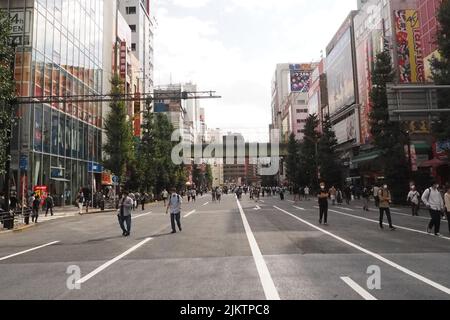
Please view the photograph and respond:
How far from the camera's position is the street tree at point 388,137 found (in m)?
33.9

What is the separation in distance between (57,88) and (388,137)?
28.2m

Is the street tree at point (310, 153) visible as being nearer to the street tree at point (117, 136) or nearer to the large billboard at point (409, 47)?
the large billboard at point (409, 47)

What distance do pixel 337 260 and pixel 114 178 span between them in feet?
109

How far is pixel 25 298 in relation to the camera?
21.6ft

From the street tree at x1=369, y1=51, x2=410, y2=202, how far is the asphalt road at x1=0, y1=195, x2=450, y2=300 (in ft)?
66.6

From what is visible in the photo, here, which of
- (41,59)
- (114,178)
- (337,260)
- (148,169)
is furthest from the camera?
(148,169)

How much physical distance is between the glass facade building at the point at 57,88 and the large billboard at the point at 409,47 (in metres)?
32.7

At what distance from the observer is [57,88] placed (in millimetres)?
35875

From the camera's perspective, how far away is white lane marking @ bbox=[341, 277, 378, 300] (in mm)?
6242

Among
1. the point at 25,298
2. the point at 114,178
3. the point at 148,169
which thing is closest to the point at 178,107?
the point at 148,169

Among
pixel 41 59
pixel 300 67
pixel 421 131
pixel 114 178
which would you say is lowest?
pixel 114 178

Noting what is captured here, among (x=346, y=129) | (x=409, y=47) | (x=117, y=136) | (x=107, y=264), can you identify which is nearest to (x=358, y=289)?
(x=107, y=264)

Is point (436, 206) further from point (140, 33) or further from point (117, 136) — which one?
point (140, 33)
